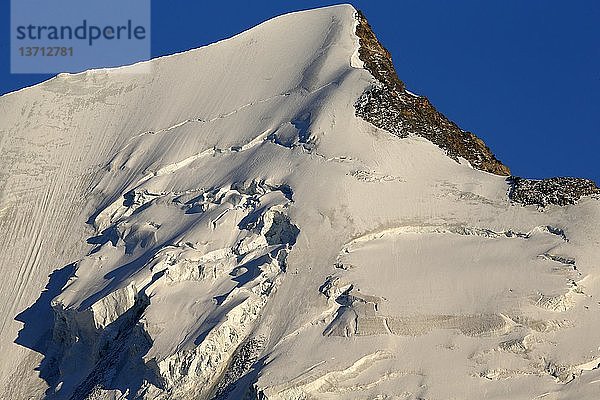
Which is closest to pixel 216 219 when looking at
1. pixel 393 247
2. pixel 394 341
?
pixel 393 247

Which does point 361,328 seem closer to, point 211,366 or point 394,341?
point 394,341

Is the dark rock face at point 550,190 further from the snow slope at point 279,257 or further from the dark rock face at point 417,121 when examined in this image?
the dark rock face at point 417,121

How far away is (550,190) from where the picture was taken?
43469mm

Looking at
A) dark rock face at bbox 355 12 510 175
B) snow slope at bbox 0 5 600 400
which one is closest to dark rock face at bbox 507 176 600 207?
snow slope at bbox 0 5 600 400

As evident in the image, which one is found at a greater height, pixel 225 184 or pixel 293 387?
pixel 225 184

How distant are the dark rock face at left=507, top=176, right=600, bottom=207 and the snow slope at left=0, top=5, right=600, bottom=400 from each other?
0.34m

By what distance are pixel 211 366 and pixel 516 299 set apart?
7.95 metres

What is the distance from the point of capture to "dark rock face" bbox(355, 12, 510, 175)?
4656 cm

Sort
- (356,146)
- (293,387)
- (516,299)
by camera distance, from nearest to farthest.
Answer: (293,387)
(516,299)
(356,146)

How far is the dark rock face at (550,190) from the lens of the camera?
4288cm

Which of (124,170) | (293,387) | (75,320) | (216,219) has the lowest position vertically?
(293,387)

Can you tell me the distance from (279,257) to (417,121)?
9014 millimetres

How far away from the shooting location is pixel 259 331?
3881 centimetres

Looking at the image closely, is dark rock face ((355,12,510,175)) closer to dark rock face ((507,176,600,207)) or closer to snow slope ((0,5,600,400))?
snow slope ((0,5,600,400))
